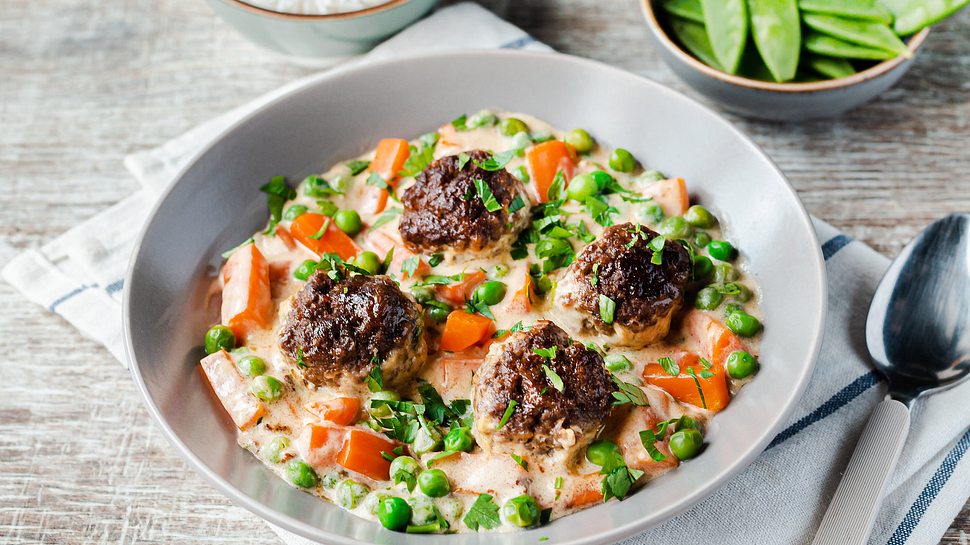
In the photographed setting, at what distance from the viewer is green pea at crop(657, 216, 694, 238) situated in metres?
5.03

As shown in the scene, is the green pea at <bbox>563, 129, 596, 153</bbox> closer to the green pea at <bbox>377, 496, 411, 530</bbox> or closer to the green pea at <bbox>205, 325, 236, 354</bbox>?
the green pea at <bbox>205, 325, 236, 354</bbox>

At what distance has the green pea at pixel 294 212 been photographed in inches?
211

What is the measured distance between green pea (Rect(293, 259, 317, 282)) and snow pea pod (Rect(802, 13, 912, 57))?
3.72m

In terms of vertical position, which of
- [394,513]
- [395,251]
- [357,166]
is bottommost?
[394,513]

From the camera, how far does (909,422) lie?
4699 millimetres

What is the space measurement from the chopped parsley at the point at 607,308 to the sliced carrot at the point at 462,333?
0.67m

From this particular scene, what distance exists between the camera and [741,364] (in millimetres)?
4484

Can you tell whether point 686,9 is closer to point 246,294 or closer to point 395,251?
point 395,251

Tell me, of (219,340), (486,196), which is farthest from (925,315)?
(219,340)

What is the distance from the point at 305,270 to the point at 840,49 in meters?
3.84

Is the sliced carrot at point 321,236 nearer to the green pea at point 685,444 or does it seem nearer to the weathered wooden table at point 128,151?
the weathered wooden table at point 128,151

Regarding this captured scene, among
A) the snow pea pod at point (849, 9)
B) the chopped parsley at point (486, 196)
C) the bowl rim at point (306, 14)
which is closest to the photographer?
the chopped parsley at point (486, 196)

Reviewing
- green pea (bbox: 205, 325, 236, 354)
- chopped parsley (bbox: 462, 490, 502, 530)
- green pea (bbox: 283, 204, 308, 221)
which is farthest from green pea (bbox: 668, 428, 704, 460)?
green pea (bbox: 283, 204, 308, 221)

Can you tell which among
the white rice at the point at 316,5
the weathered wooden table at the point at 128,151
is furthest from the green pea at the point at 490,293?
the white rice at the point at 316,5
